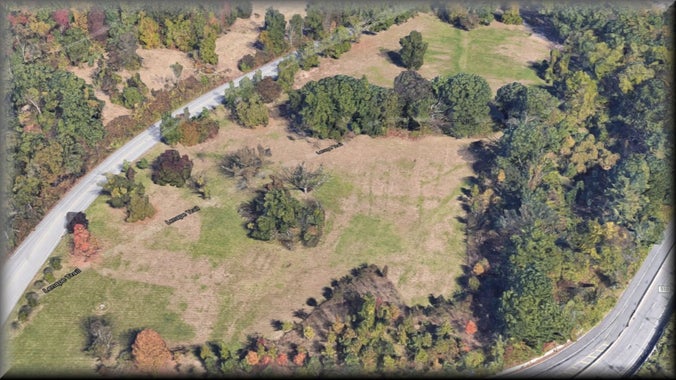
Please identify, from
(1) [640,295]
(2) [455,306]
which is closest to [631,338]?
(1) [640,295]

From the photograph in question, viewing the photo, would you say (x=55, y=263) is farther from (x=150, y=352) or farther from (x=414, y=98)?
(x=414, y=98)

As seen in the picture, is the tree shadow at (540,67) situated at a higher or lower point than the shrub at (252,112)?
higher

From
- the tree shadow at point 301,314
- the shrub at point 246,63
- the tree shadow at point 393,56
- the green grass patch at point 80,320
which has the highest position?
the tree shadow at point 393,56

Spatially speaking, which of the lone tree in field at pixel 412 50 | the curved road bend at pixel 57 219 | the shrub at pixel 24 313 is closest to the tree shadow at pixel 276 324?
the shrub at pixel 24 313

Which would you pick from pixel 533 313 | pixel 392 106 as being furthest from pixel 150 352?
pixel 392 106

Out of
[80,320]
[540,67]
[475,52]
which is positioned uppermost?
[540,67]

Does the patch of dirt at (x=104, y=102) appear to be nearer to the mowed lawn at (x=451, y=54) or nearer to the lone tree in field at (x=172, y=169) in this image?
the lone tree in field at (x=172, y=169)
